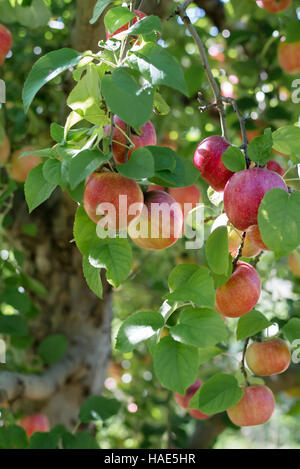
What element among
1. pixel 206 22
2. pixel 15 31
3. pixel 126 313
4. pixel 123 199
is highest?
pixel 206 22

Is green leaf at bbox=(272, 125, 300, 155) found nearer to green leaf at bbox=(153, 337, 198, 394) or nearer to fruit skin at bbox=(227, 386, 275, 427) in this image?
green leaf at bbox=(153, 337, 198, 394)

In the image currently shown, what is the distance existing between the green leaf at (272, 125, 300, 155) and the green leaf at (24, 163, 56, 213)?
25cm

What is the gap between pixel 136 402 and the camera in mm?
1918

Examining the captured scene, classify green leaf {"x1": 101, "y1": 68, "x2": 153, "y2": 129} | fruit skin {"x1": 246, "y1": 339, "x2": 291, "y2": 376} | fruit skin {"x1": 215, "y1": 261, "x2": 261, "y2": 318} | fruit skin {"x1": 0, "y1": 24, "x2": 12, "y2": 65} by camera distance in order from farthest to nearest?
fruit skin {"x1": 0, "y1": 24, "x2": 12, "y2": 65}, fruit skin {"x1": 246, "y1": 339, "x2": 291, "y2": 376}, fruit skin {"x1": 215, "y1": 261, "x2": 261, "y2": 318}, green leaf {"x1": 101, "y1": 68, "x2": 153, "y2": 129}

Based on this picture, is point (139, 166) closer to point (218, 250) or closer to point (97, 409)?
point (218, 250)

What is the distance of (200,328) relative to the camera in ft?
1.79

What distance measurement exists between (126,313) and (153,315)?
1576 millimetres

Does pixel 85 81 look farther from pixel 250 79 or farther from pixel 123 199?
pixel 250 79

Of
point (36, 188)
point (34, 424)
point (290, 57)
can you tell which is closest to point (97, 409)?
point (34, 424)

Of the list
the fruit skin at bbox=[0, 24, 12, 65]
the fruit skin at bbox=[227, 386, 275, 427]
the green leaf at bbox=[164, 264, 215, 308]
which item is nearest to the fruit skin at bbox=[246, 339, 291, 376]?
the fruit skin at bbox=[227, 386, 275, 427]

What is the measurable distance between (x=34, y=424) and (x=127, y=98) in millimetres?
1048

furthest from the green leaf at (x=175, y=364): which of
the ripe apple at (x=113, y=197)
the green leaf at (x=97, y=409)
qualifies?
the green leaf at (x=97, y=409)

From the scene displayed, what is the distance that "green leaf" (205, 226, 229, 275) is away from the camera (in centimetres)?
59
